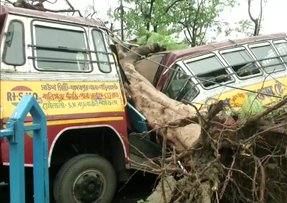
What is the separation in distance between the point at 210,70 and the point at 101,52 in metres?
2.52

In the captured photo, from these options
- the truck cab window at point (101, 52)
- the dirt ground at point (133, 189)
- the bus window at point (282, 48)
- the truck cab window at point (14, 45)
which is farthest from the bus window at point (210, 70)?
the truck cab window at point (14, 45)

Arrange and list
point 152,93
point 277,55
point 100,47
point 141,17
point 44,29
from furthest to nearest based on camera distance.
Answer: point 141,17, point 277,55, point 152,93, point 100,47, point 44,29

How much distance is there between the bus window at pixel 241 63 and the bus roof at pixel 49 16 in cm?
288

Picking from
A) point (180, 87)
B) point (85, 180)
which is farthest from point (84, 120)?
point (180, 87)

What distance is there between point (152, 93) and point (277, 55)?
3263 millimetres

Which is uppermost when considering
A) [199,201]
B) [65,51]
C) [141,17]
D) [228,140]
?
[141,17]

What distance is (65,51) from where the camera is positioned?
6707 mm

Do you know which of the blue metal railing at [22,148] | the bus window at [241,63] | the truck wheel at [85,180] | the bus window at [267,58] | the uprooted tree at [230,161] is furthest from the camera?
the bus window at [267,58]

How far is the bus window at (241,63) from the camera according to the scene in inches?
366

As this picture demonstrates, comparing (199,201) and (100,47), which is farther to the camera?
(100,47)

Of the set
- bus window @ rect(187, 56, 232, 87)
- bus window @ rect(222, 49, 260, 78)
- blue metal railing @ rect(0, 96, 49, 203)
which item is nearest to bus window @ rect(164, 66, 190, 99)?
bus window @ rect(187, 56, 232, 87)

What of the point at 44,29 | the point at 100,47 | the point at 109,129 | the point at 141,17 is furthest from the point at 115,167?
the point at 141,17

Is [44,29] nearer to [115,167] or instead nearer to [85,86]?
[85,86]

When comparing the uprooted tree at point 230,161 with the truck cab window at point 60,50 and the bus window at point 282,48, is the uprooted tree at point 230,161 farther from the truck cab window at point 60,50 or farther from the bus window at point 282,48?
the bus window at point 282,48
